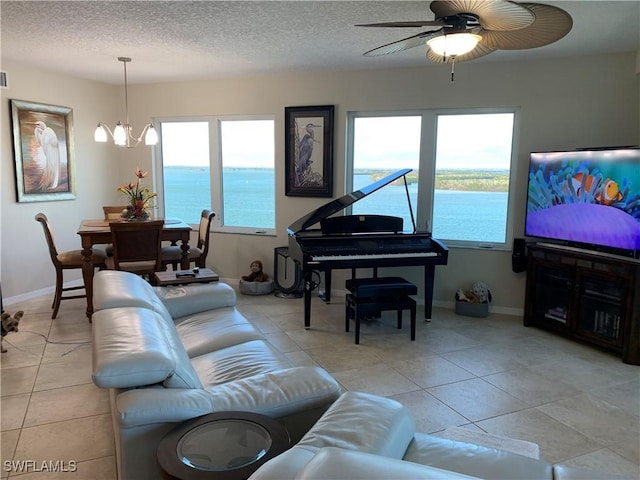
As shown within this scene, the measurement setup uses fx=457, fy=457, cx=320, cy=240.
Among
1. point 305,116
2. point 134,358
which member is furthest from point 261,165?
point 134,358

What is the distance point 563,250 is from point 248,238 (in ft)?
11.9

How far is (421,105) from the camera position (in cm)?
498

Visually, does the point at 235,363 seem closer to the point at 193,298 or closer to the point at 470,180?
the point at 193,298

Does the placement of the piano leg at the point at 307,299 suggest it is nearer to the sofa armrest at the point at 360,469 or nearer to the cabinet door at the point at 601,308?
the cabinet door at the point at 601,308

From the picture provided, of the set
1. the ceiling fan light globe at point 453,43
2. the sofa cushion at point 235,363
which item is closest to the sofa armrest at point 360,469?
the sofa cushion at point 235,363

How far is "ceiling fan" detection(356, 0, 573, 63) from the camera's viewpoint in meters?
2.12

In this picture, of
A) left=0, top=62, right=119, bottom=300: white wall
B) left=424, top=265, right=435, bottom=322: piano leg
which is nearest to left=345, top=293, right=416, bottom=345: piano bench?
left=424, top=265, right=435, bottom=322: piano leg

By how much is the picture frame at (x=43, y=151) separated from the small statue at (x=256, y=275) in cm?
236

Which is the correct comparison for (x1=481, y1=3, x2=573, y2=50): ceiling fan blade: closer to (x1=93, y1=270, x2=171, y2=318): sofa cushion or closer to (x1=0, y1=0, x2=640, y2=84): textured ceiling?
(x1=0, y1=0, x2=640, y2=84): textured ceiling

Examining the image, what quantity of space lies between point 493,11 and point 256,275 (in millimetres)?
4152

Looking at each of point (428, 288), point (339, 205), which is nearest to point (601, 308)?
point (428, 288)

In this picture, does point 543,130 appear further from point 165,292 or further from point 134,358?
point 134,358

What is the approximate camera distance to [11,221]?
A: 4.87 meters

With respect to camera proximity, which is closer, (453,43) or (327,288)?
(453,43)
